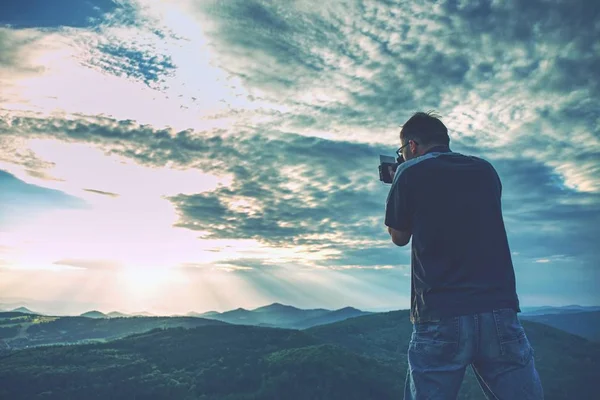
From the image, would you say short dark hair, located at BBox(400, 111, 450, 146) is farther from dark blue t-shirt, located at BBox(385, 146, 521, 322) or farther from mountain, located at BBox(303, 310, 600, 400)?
mountain, located at BBox(303, 310, 600, 400)

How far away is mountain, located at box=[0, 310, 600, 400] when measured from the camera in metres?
87.3

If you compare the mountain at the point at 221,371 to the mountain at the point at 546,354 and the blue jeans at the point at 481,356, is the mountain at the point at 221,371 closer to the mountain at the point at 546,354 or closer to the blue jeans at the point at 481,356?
the mountain at the point at 546,354

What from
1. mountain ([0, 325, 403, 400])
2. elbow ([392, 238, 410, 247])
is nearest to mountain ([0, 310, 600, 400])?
mountain ([0, 325, 403, 400])

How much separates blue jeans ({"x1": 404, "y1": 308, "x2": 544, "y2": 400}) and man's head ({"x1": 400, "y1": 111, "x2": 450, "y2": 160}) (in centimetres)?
206

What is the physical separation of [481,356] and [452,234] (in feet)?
4.02

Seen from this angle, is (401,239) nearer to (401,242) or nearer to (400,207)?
(401,242)

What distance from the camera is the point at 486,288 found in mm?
3799

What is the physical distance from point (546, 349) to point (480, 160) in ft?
640

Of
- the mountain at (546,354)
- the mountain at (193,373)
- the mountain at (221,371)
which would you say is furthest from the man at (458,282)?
the mountain at (546,354)

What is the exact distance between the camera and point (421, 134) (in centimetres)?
480

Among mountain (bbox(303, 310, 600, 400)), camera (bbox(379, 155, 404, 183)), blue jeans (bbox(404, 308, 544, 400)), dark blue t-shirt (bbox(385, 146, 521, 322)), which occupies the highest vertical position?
camera (bbox(379, 155, 404, 183))

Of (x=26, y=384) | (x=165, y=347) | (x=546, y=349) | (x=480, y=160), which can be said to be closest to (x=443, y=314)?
(x=480, y=160)

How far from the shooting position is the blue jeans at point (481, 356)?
3695mm

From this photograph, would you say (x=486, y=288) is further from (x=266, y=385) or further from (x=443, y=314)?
(x=266, y=385)
